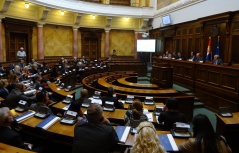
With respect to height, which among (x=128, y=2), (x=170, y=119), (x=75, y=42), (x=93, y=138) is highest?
(x=128, y=2)

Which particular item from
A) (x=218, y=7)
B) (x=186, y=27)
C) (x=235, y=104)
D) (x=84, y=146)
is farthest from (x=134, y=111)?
(x=186, y=27)

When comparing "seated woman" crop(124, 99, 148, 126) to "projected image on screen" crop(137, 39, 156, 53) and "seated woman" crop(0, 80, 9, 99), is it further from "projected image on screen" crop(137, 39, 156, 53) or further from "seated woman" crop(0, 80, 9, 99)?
"projected image on screen" crop(137, 39, 156, 53)

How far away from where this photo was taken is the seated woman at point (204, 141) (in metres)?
2.15

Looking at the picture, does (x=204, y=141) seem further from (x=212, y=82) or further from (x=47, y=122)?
(x=212, y=82)

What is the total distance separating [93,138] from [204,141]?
1.13 m


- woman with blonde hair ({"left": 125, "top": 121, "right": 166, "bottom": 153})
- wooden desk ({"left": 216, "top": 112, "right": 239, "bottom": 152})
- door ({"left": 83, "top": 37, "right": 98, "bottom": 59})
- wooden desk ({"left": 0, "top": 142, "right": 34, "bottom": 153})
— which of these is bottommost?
wooden desk ({"left": 216, "top": 112, "right": 239, "bottom": 152})

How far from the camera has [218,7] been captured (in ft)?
31.0

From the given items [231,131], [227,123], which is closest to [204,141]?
[227,123]

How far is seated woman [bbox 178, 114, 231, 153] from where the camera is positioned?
215 cm

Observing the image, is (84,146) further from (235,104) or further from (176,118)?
(235,104)

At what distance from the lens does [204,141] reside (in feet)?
7.14

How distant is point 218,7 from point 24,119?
9.05 metres

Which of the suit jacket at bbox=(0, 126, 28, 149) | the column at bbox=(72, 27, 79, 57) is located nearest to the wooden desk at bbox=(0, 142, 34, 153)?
the suit jacket at bbox=(0, 126, 28, 149)

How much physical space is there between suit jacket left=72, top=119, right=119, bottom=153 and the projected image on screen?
1386cm
